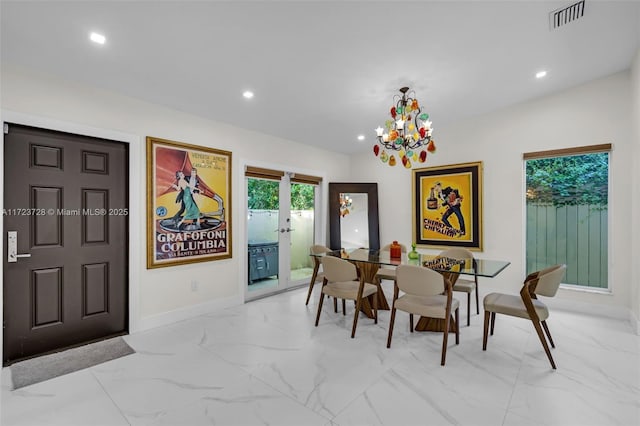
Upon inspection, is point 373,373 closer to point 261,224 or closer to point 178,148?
point 261,224

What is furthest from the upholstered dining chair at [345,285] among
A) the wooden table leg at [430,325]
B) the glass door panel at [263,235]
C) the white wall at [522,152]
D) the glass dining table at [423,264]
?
the white wall at [522,152]

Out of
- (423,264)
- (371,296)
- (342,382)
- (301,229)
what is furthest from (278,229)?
(342,382)

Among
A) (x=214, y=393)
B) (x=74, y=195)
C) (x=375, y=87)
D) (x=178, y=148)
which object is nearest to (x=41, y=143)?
(x=74, y=195)

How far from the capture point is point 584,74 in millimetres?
3438

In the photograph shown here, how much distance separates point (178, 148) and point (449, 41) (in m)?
2.96

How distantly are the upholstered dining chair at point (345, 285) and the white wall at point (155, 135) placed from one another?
1433mm

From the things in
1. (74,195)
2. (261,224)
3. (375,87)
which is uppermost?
(375,87)

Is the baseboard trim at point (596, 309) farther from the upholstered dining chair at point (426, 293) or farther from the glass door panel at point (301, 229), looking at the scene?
the glass door panel at point (301, 229)

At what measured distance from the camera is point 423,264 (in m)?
3.11

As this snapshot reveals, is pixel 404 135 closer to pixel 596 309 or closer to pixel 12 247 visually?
pixel 596 309

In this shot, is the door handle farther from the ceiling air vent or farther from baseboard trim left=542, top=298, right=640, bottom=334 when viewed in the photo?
baseboard trim left=542, top=298, right=640, bottom=334

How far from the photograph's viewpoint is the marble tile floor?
182 centimetres

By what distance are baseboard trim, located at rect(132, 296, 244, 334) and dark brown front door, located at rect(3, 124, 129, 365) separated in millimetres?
196

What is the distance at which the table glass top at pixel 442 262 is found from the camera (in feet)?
8.92
